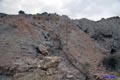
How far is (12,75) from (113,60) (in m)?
12.1

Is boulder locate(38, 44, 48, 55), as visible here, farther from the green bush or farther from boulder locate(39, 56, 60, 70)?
the green bush

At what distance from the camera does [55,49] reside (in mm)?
33625

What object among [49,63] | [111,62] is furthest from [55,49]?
[49,63]

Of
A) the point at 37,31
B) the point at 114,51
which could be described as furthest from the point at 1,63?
the point at 114,51

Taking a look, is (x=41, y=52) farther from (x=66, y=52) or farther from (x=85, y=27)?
(x=85, y=27)

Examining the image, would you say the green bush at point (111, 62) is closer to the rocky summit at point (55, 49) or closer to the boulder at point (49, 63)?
the rocky summit at point (55, 49)

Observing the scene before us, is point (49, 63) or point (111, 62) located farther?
point (111, 62)

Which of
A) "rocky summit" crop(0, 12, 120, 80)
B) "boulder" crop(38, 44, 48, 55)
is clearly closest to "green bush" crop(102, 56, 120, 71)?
"rocky summit" crop(0, 12, 120, 80)

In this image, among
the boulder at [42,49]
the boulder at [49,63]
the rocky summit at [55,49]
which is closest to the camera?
the boulder at [49,63]

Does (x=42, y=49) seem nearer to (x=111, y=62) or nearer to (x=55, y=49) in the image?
(x=55, y=49)

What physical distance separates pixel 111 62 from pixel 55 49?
5.83 meters

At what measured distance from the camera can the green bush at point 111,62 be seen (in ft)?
112

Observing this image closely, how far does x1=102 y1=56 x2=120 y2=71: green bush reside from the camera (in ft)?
112

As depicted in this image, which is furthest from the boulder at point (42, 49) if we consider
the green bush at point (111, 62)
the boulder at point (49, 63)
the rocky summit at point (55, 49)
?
the green bush at point (111, 62)
